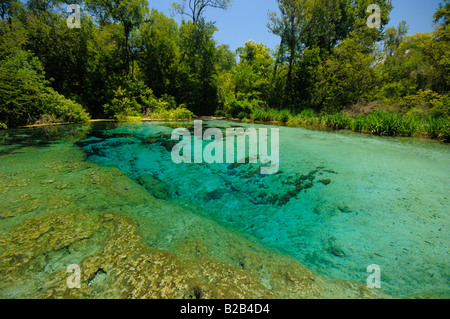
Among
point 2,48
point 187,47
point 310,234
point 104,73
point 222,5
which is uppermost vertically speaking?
point 222,5

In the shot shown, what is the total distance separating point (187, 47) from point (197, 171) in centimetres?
1882

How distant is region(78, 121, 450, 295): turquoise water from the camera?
5.50 ft

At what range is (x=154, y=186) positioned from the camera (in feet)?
11.0

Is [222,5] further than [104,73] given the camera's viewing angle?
Yes

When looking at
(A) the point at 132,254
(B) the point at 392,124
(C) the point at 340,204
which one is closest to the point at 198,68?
(B) the point at 392,124

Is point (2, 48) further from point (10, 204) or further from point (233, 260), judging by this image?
point (233, 260)

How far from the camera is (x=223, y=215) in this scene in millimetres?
2629

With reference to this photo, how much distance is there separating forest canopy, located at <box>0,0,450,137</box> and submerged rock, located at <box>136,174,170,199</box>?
1069 cm

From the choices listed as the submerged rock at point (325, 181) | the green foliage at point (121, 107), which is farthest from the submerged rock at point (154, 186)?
the green foliage at point (121, 107)

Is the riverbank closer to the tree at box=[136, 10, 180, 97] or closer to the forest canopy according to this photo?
the forest canopy

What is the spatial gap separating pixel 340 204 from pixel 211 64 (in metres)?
20.1

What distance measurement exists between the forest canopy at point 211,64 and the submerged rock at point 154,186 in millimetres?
10694

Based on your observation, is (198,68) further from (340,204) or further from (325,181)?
(340,204)
